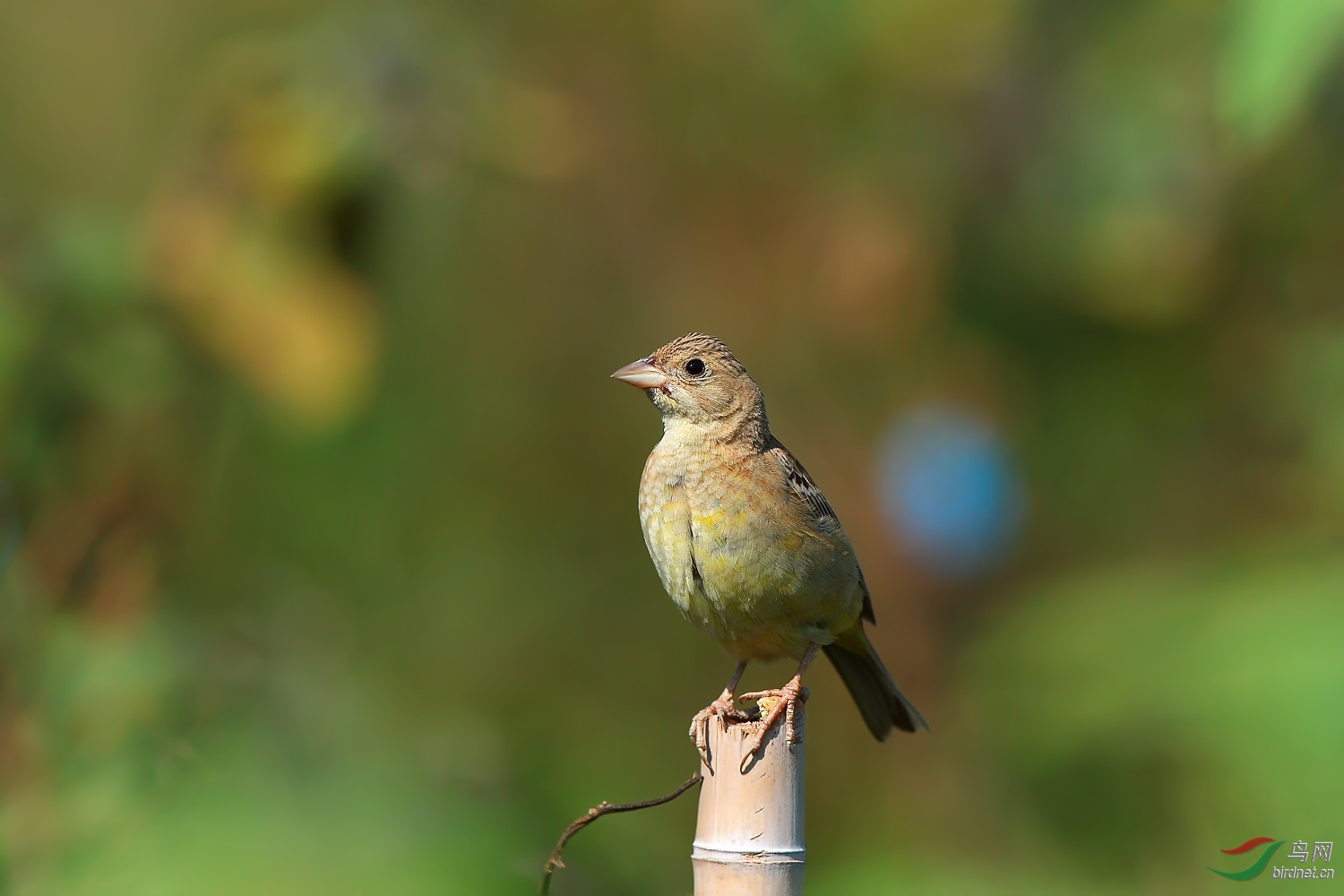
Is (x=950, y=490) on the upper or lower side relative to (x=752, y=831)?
upper

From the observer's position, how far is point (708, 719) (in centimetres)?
→ 365

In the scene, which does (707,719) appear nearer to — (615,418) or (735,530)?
(735,530)

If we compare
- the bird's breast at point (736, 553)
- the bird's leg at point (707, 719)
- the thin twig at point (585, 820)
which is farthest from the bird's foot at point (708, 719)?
the thin twig at point (585, 820)

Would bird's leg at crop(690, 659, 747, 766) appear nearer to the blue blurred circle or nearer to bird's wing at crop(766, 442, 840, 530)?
bird's wing at crop(766, 442, 840, 530)

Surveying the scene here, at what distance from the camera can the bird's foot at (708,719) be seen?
11.8 feet

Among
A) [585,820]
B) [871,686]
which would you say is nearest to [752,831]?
[585,820]

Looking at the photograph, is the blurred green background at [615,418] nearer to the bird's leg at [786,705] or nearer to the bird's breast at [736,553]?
the bird's leg at [786,705]

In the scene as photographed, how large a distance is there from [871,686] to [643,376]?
155 cm

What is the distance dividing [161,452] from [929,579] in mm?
3926

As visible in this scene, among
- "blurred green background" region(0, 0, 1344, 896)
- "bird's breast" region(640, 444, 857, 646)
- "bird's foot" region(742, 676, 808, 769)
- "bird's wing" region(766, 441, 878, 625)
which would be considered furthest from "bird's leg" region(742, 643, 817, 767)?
"blurred green background" region(0, 0, 1344, 896)

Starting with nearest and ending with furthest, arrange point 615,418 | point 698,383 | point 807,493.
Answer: point 807,493 → point 698,383 → point 615,418

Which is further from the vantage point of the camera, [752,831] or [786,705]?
[786,705]

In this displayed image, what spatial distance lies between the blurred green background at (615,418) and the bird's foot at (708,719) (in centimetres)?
53

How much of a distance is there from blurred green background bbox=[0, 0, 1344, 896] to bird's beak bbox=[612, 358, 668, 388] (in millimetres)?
1185
